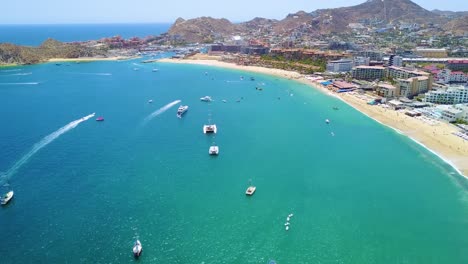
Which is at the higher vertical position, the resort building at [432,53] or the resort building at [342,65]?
the resort building at [432,53]

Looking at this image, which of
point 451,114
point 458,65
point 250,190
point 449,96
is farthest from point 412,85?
point 250,190

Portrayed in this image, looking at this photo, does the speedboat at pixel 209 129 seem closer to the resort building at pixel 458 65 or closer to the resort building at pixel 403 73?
the resort building at pixel 403 73

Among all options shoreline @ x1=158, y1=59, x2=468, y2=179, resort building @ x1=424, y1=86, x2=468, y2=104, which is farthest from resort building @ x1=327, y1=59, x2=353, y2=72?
resort building @ x1=424, y1=86, x2=468, y2=104

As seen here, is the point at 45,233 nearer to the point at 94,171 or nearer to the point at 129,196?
the point at 129,196

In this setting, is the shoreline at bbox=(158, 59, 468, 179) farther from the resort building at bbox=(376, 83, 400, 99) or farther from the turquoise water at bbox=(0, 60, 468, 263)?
the resort building at bbox=(376, 83, 400, 99)

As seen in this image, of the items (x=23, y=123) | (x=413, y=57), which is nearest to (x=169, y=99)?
(x=23, y=123)

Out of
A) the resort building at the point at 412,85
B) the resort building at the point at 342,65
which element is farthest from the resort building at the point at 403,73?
the resort building at the point at 342,65
